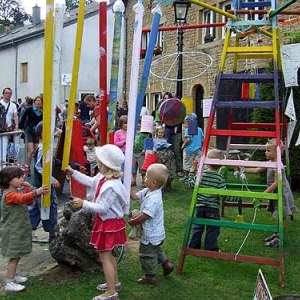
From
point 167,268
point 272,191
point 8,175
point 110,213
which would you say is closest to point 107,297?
point 110,213

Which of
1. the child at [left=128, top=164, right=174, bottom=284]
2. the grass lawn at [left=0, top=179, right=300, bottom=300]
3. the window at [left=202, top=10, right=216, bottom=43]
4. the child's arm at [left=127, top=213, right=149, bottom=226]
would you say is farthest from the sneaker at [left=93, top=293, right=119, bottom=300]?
the window at [left=202, top=10, right=216, bottom=43]

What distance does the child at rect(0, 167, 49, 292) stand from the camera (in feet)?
15.2

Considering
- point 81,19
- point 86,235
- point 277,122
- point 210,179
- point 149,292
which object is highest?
point 81,19

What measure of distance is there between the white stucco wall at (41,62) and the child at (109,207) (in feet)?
59.5

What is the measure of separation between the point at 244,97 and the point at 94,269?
3366mm

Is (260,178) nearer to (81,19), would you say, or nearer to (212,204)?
(212,204)

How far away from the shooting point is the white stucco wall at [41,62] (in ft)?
78.2

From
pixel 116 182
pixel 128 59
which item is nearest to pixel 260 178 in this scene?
pixel 116 182

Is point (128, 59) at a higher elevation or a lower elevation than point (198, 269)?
higher

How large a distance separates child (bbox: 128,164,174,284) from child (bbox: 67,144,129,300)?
0.28 meters

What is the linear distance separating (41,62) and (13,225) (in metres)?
23.3

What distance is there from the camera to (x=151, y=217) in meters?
4.58

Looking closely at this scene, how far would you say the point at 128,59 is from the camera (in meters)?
22.5

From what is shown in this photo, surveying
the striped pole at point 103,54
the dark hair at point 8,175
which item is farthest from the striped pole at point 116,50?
the dark hair at point 8,175
